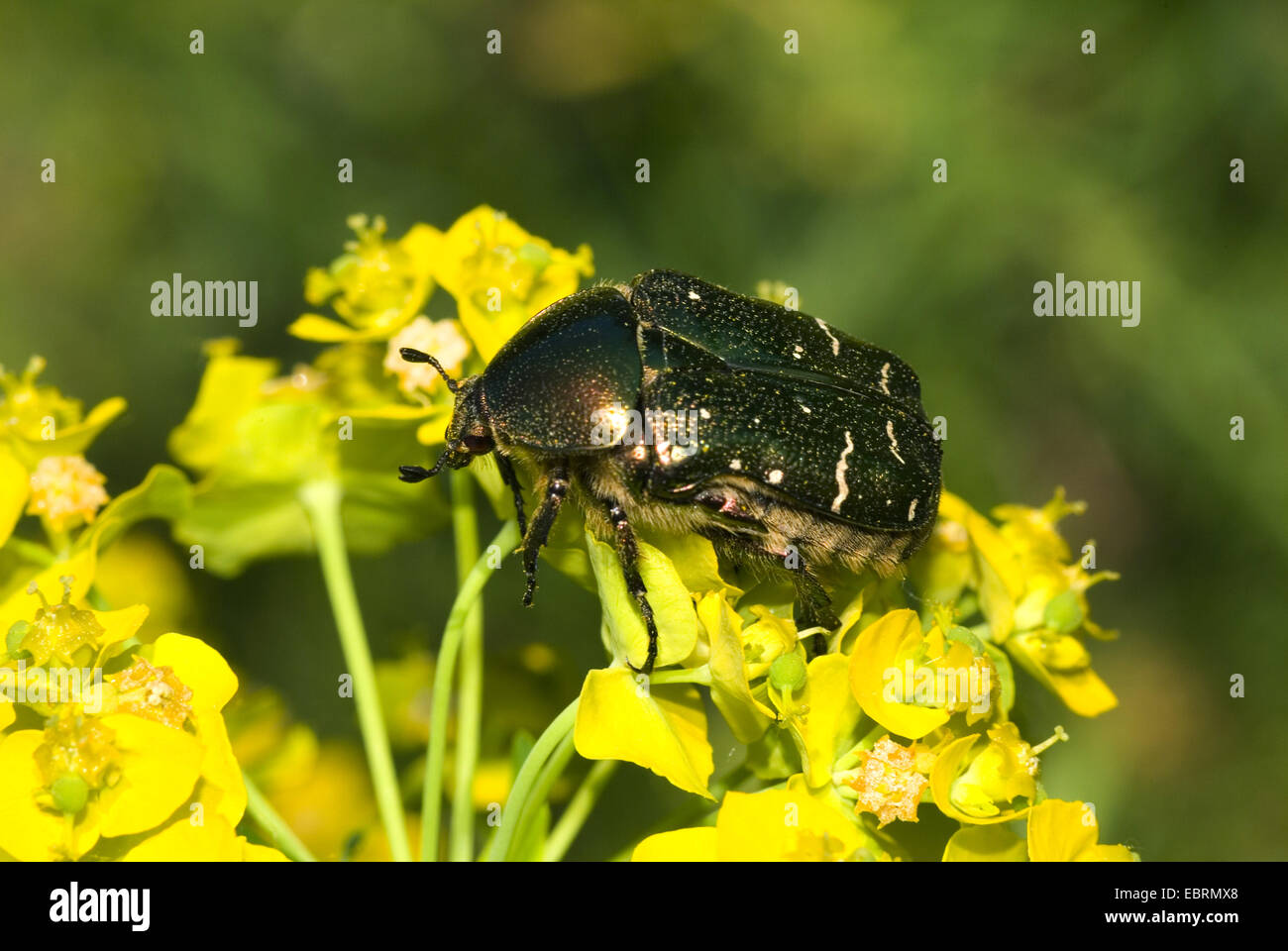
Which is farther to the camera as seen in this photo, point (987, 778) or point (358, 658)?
point (358, 658)

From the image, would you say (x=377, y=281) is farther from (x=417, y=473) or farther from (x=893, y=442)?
(x=893, y=442)

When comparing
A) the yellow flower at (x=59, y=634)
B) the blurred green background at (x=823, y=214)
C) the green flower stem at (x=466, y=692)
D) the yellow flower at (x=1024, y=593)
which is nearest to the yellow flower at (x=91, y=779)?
the yellow flower at (x=59, y=634)

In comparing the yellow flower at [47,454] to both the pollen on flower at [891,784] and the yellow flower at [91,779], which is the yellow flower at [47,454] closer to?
the yellow flower at [91,779]

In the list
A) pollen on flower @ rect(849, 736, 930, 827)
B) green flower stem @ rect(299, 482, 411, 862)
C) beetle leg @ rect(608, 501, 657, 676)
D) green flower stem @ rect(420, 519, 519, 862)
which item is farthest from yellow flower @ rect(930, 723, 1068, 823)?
green flower stem @ rect(299, 482, 411, 862)

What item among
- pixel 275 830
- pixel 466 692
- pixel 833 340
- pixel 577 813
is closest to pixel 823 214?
pixel 833 340
